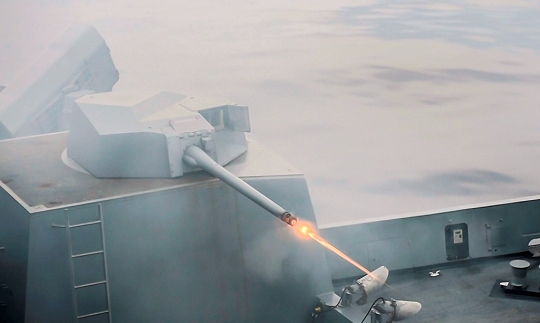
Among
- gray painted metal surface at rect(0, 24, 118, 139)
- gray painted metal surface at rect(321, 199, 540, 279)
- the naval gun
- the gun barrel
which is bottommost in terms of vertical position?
gray painted metal surface at rect(321, 199, 540, 279)

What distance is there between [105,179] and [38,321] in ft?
3.52

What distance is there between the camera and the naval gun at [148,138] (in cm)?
510

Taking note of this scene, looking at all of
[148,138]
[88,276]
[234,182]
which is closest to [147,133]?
[148,138]

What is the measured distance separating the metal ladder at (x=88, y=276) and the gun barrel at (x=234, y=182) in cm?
73

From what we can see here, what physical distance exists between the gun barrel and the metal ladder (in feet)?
2.38

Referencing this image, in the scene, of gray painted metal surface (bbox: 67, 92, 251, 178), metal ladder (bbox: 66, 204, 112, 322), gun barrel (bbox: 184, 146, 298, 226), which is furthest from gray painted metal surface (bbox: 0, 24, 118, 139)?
metal ladder (bbox: 66, 204, 112, 322)

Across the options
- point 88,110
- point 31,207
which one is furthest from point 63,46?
point 31,207

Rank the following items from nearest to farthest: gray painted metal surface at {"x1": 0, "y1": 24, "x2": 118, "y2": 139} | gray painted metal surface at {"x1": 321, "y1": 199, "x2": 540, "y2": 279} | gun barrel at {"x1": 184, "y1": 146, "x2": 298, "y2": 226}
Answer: gun barrel at {"x1": 184, "y1": 146, "x2": 298, "y2": 226} < gray painted metal surface at {"x1": 321, "y1": 199, "x2": 540, "y2": 279} < gray painted metal surface at {"x1": 0, "y1": 24, "x2": 118, "y2": 139}

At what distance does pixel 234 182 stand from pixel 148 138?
29.8 inches

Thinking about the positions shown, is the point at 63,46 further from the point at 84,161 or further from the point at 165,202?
the point at 165,202

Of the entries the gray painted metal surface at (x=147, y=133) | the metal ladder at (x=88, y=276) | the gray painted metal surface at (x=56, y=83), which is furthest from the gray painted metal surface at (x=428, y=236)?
the gray painted metal surface at (x=56, y=83)

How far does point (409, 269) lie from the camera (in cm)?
699

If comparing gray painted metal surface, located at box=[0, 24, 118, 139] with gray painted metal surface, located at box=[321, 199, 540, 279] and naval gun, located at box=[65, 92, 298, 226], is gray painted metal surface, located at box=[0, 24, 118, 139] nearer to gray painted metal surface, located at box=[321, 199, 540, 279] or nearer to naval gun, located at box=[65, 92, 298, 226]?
naval gun, located at box=[65, 92, 298, 226]

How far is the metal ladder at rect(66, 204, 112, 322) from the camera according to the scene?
15.3ft
